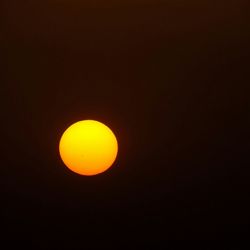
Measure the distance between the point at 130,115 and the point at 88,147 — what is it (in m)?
0.67

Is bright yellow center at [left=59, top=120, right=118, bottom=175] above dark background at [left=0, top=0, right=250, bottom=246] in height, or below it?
below

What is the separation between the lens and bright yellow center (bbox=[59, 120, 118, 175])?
1727 mm

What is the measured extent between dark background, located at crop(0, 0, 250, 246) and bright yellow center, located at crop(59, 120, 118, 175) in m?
0.49

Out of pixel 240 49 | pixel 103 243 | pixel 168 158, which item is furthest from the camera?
pixel 103 243

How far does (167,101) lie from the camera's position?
7.51 feet

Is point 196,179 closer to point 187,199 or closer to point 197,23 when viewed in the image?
point 187,199

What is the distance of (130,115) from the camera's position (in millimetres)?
2340

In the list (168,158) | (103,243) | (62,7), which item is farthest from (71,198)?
(62,7)

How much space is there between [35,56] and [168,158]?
101 cm

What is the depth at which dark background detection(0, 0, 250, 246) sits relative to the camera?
195 cm

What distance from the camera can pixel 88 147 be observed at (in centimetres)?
171

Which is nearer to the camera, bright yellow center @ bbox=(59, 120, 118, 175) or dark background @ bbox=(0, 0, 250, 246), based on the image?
bright yellow center @ bbox=(59, 120, 118, 175)

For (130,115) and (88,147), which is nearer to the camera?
(88,147)

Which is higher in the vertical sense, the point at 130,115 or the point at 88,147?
the point at 130,115
